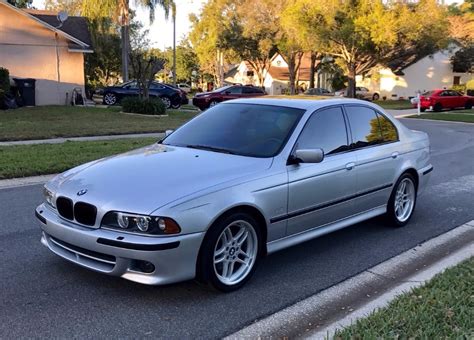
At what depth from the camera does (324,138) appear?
5.02 metres

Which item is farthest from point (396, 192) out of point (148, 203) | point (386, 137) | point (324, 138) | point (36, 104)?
point (36, 104)

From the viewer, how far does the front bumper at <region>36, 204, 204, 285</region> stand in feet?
11.8

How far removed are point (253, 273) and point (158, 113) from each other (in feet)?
58.0

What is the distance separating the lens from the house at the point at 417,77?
52.3 metres

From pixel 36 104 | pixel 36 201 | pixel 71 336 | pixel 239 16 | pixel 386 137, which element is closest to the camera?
pixel 71 336

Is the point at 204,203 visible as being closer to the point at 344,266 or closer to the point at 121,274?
the point at 121,274

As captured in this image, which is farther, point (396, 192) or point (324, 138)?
point (396, 192)

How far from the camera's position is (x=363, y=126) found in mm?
5598

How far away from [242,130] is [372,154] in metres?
1.54

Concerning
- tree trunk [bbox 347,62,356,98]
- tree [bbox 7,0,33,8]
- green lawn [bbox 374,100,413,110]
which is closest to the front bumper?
green lawn [bbox 374,100,413,110]

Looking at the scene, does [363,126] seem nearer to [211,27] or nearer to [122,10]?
[122,10]

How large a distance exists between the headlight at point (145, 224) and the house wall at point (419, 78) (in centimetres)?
5228

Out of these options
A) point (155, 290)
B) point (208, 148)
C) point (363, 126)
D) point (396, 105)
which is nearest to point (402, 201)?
point (363, 126)

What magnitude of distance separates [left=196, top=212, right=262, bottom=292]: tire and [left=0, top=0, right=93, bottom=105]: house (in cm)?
2236
